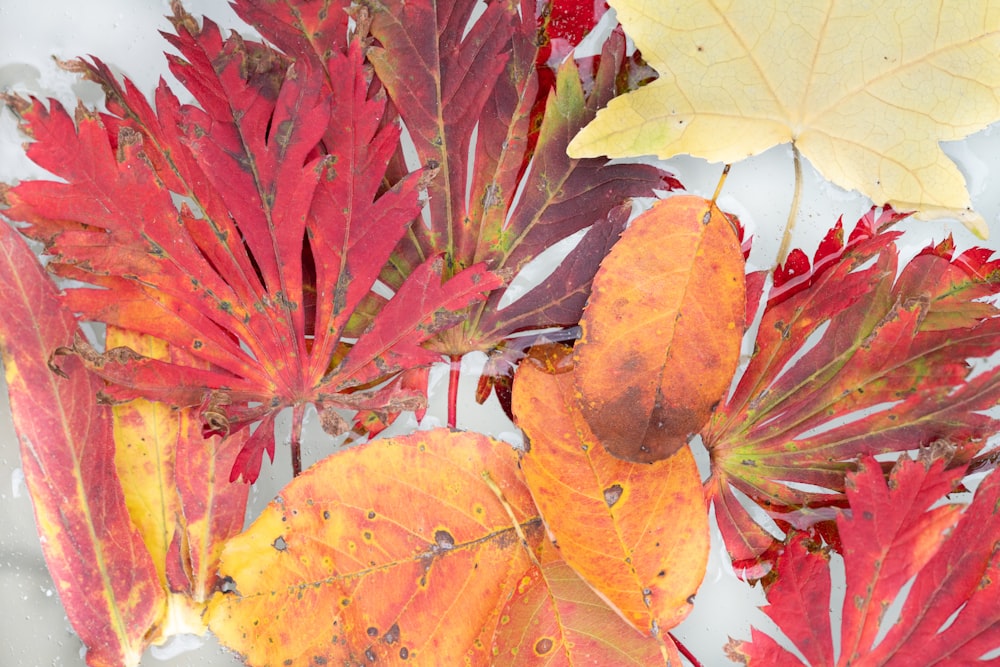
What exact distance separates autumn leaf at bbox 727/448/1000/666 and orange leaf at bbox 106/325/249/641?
1.01ft

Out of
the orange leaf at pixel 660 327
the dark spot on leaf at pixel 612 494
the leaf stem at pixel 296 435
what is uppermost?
the orange leaf at pixel 660 327

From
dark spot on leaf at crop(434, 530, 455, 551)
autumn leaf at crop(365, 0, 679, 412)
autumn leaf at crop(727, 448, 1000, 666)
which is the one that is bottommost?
autumn leaf at crop(727, 448, 1000, 666)

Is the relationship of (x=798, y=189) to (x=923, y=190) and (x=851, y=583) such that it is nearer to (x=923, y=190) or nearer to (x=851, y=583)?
(x=923, y=190)

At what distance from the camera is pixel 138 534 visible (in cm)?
42

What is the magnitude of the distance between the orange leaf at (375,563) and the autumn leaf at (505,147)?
0.08 metres

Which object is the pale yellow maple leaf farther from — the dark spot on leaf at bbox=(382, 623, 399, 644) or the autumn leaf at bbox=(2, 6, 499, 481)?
the dark spot on leaf at bbox=(382, 623, 399, 644)

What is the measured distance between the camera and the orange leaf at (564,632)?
381 mm

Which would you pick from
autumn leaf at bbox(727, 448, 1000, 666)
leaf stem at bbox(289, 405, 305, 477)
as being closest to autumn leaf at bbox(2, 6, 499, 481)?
leaf stem at bbox(289, 405, 305, 477)

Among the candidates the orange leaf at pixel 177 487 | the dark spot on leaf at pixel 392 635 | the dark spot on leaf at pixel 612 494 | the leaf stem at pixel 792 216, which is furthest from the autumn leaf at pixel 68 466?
the leaf stem at pixel 792 216

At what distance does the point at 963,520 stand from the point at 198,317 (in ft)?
1.40

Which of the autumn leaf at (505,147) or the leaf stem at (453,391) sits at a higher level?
the autumn leaf at (505,147)

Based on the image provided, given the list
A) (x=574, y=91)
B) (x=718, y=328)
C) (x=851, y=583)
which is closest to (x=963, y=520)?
(x=851, y=583)

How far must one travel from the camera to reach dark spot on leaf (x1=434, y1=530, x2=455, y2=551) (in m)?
0.39

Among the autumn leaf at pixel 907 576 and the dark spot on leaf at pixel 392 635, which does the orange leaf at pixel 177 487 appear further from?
the autumn leaf at pixel 907 576
